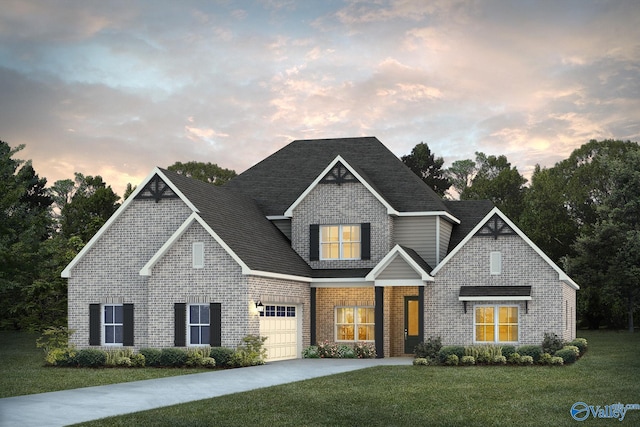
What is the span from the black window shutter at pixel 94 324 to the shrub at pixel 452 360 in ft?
42.6

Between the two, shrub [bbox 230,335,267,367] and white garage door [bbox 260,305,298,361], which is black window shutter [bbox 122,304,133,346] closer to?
shrub [bbox 230,335,267,367]

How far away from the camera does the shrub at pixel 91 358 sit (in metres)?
30.8

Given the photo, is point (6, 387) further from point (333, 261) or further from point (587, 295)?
point (587, 295)

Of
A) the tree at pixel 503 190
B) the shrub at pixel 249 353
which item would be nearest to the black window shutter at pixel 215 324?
the shrub at pixel 249 353

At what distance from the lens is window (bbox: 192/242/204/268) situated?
1265 inches

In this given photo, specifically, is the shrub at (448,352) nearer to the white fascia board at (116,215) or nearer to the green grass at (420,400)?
the green grass at (420,400)

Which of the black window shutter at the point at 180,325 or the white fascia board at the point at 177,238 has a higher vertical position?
the white fascia board at the point at 177,238

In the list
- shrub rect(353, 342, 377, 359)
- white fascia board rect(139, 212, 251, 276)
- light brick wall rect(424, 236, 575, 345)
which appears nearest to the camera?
white fascia board rect(139, 212, 251, 276)

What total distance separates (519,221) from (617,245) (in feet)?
46.0

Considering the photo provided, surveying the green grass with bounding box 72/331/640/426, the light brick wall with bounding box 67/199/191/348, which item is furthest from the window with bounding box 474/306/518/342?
the light brick wall with bounding box 67/199/191/348

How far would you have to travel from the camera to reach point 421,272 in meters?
34.8

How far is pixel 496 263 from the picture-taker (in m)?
35.4

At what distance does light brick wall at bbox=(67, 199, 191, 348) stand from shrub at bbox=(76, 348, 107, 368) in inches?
118

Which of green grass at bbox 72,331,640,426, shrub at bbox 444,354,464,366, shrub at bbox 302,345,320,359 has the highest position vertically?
green grass at bbox 72,331,640,426
